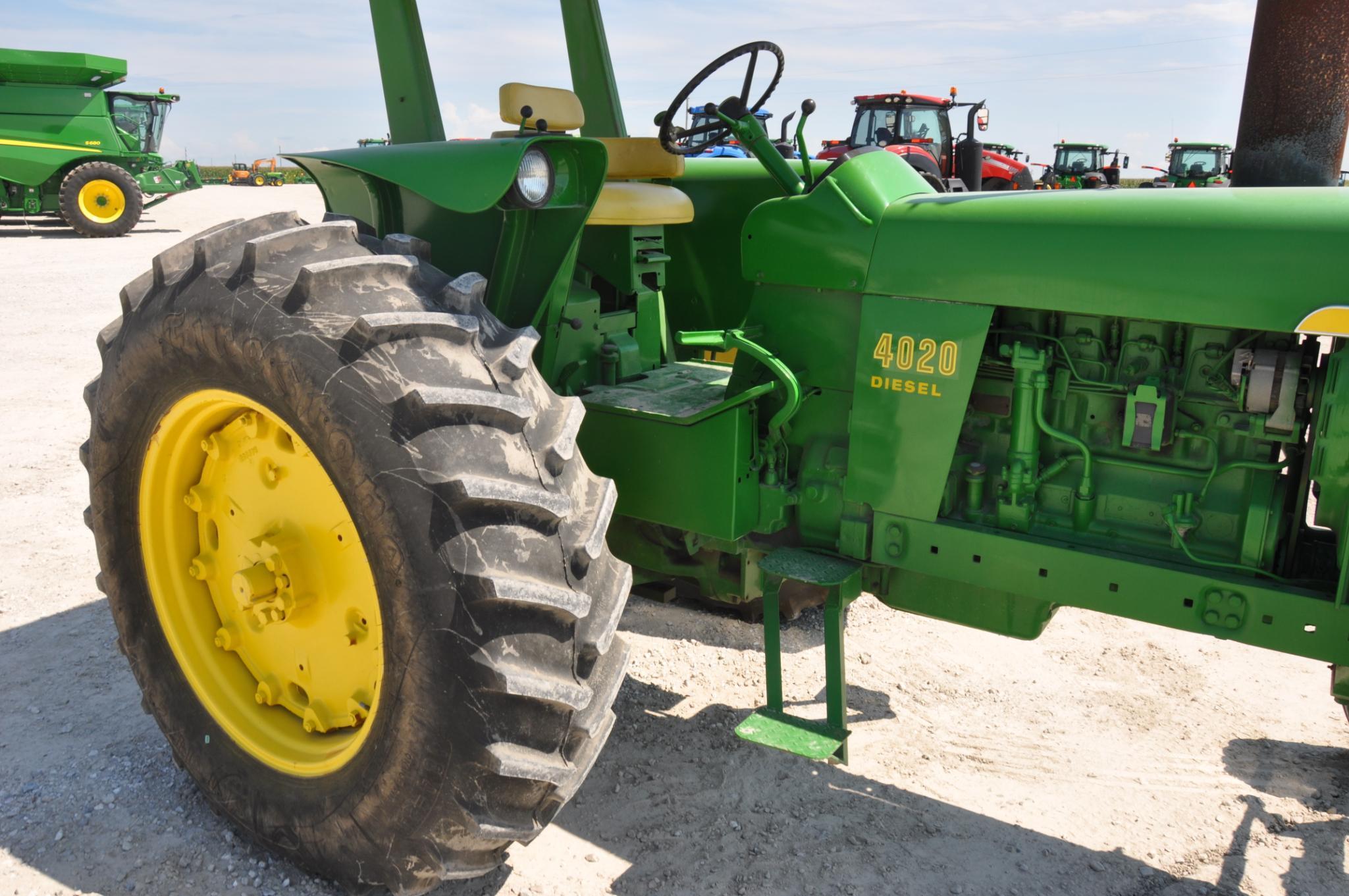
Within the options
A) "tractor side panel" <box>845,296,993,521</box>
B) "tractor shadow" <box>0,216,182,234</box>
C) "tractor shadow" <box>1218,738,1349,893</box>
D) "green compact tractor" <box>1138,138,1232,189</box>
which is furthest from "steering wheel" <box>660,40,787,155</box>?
"green compact tractor" <box>1138,138,1232,189</box>

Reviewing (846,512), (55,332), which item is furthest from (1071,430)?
(55,332)

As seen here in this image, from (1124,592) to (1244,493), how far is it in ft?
Result: 1.09

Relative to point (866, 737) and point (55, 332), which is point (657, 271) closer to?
point (866, 737)

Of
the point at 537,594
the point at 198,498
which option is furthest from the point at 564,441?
the point at 198,498

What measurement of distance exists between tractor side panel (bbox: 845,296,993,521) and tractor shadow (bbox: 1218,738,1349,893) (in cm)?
118

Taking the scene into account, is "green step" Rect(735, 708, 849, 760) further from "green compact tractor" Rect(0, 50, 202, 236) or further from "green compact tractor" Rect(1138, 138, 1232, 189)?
"green compact tractor" Rect(1138, 138, 1232, 189)

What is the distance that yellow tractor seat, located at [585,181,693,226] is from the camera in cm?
300

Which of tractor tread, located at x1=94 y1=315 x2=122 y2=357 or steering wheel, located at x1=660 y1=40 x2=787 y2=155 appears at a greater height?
steering wheel, located at x1=660 y1=40 x2=787 y2=155

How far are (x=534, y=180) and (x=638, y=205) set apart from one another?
57cm

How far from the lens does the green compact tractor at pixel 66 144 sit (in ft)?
52.9

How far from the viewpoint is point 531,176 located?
2492 mm

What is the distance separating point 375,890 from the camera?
232 cm

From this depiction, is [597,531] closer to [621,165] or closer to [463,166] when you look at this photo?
[463,166]

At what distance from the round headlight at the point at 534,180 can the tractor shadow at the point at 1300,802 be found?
229 centimetres
